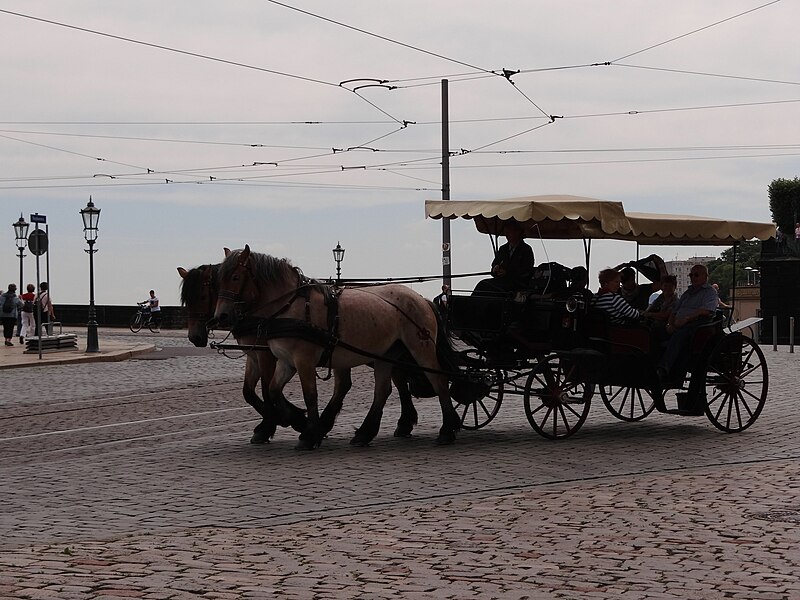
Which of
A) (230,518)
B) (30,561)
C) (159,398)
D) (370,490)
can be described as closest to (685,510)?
(370,490)

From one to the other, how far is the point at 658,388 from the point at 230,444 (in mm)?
→ 4530

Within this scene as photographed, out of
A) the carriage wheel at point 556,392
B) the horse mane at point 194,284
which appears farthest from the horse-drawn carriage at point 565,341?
the horse mane at point 194,284

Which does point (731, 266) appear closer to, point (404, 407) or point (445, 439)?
point (404, 407)

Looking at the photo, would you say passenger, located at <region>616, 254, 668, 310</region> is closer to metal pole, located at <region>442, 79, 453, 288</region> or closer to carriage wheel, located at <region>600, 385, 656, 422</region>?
carriage wheel, located at <region>600, 385, 656, 422</region>

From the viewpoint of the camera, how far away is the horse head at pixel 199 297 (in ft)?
43.6

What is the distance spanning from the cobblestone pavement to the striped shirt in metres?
1.23

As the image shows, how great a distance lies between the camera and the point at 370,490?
9.98m

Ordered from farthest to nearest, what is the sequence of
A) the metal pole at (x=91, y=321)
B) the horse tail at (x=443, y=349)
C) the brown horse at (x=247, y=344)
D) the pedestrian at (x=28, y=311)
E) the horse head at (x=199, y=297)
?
1. the pedestrian at (x=28, y=311)
2. the metal pole at (x=91, y=321)
3. the horse tail at (x=443, y=349)
4. the horse head at (x=199, y=297)
5. the brown horse at (x=247, y=344)

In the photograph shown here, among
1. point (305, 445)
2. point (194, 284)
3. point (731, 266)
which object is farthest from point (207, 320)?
point (731, 266)

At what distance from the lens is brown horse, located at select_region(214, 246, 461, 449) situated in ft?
41.4

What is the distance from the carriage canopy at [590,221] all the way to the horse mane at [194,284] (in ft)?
7.80

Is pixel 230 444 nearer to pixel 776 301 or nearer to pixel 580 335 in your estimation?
pixel 580 335

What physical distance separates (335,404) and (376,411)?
0.42m

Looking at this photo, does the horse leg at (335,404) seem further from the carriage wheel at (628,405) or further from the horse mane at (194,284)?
the carriage wheel at (628,405)
